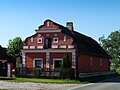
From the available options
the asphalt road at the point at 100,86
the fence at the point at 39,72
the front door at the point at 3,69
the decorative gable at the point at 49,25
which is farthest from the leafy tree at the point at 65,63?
the front door at the point at 3,69

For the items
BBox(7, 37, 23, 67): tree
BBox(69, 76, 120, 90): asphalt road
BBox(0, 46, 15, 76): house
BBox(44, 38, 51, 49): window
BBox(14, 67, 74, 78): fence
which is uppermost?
BBox(7, 37, 23, 67): tree

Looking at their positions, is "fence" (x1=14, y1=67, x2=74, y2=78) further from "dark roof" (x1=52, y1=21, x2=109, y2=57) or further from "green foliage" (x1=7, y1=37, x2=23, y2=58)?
"green foliage" (x1=7, y1=37, x2=23, y2=58)

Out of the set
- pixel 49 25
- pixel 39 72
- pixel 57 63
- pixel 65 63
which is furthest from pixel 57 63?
pixel 49 25

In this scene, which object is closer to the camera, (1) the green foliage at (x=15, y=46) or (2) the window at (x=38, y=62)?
(2) the window at (x=38, y=62)

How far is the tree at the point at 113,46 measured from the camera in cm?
9531

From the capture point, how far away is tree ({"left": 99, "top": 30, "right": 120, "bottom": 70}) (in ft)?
313

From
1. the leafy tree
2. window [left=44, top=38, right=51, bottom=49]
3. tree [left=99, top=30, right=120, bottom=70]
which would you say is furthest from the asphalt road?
tree [left=99, top=30, right=120, bottom=70]

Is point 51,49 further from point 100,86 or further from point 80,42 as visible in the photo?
point 100,86

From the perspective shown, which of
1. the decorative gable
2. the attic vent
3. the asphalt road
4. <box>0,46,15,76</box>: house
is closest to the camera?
the asphalt road

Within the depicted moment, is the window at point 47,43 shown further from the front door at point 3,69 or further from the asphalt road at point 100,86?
the asphalt road at point 100,86

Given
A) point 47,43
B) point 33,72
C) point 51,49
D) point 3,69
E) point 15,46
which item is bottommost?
point 33,72

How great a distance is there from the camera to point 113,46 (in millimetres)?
96562

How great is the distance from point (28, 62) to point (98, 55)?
548 inches

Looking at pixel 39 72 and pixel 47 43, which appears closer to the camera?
pixel 39 72
